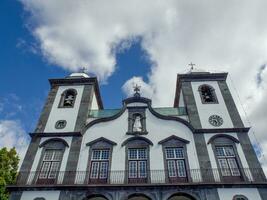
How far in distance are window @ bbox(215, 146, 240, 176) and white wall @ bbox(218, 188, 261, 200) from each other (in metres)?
1.15

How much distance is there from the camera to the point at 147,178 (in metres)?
15.6

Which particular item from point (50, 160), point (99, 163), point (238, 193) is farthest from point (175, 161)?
point (50, 160)

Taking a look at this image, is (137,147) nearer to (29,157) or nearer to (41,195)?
(41,195)

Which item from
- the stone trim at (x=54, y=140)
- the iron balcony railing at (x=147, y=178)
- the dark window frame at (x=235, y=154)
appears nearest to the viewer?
the iron balcony railing at (x=147, y=178)

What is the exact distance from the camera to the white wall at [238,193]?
47.4ft

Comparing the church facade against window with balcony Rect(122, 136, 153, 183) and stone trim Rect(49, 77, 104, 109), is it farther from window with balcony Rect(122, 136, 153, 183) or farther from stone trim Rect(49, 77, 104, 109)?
stone trim Rect(49, 77, 104, 109)

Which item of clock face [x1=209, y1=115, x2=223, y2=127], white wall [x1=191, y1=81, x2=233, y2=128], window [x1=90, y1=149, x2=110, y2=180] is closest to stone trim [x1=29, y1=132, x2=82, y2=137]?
window [x1=90, y1=149, x2=110, y2=180]

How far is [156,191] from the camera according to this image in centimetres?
1468

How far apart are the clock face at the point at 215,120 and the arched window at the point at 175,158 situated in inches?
105

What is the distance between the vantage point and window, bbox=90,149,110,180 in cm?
1608

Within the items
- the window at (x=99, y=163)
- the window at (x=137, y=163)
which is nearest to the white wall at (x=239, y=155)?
the window at (x=137, y=163)

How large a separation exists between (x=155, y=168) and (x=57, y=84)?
1134 cm

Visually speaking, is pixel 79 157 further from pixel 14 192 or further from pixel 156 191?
pixel 156 191

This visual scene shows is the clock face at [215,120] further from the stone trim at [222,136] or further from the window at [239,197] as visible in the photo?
the window at [239,197]
